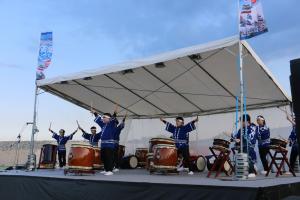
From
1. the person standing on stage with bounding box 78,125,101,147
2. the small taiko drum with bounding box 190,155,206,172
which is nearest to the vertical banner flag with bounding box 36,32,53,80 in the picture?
the person standing on stage with bounding box 78,125,101,147

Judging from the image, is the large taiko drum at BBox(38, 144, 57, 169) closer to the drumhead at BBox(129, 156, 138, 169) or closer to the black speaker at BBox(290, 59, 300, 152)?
the drumhead at BBox(129, 156, 138, 169)

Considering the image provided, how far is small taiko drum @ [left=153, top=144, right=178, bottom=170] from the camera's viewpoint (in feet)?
23.5

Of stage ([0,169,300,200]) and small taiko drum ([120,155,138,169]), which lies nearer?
stage ([0,169,300,200])

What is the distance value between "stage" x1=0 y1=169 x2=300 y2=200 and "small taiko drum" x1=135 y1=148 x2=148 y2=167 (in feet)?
15.3

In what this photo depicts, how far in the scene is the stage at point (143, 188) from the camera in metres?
3.99

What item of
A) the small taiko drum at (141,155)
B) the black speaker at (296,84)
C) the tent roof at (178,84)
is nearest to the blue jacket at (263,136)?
the tent roof at (178,84)

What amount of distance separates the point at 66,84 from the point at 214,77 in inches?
159

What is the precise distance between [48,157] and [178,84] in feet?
15.5

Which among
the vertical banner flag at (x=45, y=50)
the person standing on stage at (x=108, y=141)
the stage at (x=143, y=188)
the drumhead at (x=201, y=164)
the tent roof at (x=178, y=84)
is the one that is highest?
the vertical banner flag at (x=45, y=50)

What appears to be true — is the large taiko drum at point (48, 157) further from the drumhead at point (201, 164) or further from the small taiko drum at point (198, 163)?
the drumhead at point (201, 164)

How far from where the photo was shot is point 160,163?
7.16 meters

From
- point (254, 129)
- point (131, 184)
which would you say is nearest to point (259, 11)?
point (254, 129)

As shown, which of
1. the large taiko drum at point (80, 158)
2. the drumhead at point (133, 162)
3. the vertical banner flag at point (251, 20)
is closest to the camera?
the vertical banner flag at point (251, 20)

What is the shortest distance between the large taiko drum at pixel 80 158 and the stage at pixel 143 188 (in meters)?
0.81
